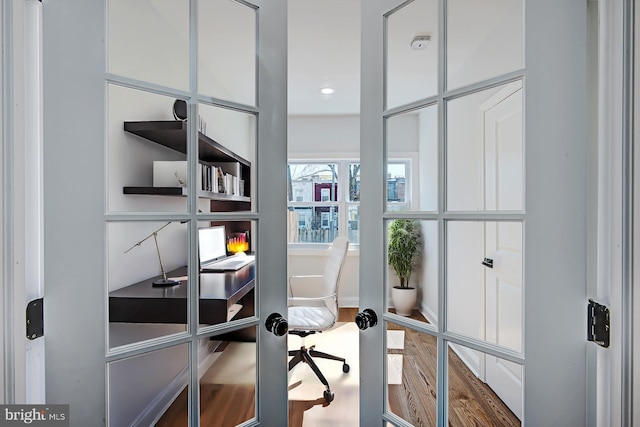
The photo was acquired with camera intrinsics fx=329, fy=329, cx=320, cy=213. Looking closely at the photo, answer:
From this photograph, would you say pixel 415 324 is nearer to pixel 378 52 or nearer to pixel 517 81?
pixel 517 81

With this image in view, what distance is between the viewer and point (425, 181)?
37.9 inches

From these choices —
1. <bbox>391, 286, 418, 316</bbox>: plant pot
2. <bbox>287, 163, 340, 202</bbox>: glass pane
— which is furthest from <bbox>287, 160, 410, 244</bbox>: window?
<bbox>391, 286, 418, 316</bbox>: plant pot

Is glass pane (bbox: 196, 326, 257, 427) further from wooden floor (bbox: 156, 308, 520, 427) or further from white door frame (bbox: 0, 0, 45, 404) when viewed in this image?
white door frame (bbox: 0, 0, 45, 404)

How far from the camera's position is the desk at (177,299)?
0.87 metres

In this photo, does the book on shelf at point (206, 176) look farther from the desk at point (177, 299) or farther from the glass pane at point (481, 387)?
the glass pane at point (481, 387)

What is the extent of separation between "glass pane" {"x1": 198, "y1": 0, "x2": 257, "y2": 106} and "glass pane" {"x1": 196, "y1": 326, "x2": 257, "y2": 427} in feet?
2.40

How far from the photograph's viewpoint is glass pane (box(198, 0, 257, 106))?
0.94 m

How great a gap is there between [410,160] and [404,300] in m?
0.45

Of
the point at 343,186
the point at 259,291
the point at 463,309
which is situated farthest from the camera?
the point at 343,186

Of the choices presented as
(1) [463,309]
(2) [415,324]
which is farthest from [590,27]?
(2) [415,324]

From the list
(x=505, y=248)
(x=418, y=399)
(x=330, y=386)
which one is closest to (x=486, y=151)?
(x=505, y=248)

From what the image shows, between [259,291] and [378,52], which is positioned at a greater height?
[378,52]

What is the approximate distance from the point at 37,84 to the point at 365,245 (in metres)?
0.95

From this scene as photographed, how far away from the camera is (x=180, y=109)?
0.92 metres
